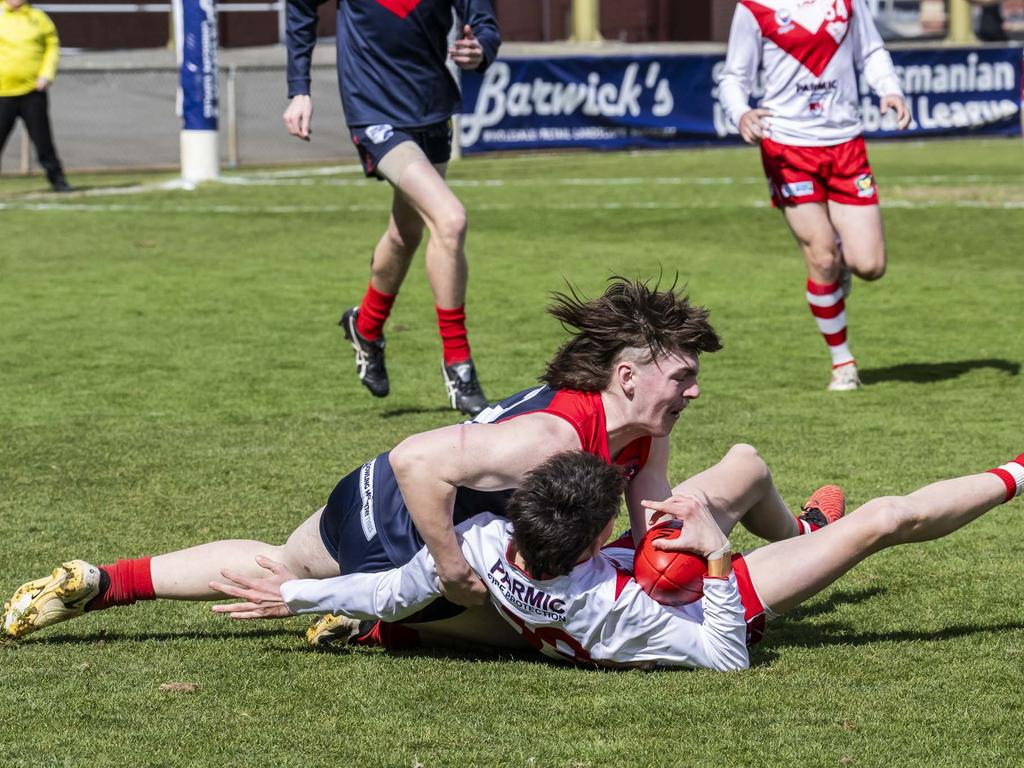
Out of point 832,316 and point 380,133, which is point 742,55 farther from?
point 380,133

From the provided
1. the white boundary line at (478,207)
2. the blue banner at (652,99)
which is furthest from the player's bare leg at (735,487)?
the blue banner at (652,99)

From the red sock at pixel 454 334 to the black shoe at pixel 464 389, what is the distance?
0.04 m

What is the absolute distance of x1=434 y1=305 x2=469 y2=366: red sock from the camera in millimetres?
7559

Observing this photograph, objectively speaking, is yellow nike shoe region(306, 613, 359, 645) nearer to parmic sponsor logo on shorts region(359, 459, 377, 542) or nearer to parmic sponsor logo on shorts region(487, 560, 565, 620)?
parmic sponsor logo on shorts region(359, 459, 377, 542)

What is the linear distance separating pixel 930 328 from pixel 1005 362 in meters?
1.28

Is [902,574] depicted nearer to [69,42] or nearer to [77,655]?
[77,655]

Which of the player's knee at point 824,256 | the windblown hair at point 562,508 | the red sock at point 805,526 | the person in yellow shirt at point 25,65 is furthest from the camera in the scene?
the person in yellow shirt at point 25,65

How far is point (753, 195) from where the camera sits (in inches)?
718

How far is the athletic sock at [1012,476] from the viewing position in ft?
15.4

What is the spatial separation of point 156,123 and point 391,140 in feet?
70.6

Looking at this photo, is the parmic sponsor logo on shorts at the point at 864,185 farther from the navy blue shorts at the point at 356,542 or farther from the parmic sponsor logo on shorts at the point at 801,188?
the navy blue shorts at the point at 356,542

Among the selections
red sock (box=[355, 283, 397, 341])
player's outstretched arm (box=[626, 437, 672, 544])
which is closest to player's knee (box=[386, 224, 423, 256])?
red sock (box=[355, 283, 397, 341])

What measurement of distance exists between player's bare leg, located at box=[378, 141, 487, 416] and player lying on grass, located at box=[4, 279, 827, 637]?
283 cm

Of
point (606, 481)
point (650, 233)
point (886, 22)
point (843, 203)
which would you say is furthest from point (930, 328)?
point (886, 22)
